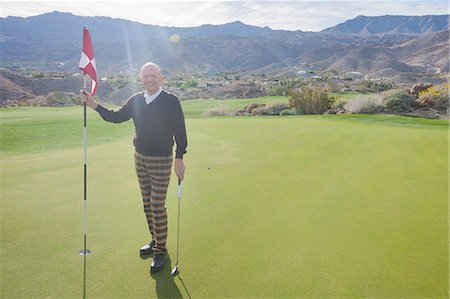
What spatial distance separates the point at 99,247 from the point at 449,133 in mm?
9270

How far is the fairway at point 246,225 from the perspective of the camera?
3.10m

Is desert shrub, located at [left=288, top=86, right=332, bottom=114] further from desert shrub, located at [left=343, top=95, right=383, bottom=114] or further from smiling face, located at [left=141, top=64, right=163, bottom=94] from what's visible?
smiling face, located at [left=141, top=64, right=163, bottom=94]

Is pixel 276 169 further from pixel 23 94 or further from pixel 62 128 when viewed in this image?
pixel 23 94

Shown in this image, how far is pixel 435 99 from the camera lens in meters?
17.6

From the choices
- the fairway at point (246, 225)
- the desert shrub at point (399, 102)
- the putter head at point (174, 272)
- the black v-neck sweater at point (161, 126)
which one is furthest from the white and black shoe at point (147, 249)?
the desert shrub at point (399, 102)

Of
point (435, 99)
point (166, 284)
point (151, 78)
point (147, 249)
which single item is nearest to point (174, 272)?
point (166, 284)

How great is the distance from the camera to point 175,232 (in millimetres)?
4133

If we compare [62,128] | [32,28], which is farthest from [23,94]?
[32,28]

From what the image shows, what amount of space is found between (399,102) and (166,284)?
16.9 meters

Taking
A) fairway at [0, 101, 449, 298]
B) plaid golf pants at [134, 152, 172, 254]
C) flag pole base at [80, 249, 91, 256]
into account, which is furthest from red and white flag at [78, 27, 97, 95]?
flag pole base at [80, 249, 91, 256]

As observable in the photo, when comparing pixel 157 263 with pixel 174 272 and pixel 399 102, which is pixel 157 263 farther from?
pixel 399 102

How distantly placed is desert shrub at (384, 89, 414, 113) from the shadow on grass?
16545mm

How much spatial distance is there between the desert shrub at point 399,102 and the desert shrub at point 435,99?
0.57 meters

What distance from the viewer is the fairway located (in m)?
3.10
